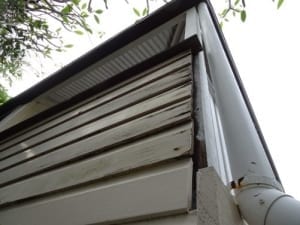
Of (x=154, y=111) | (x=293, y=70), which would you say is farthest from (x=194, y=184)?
(x=293, y=70)

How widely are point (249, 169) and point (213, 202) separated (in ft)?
0.75

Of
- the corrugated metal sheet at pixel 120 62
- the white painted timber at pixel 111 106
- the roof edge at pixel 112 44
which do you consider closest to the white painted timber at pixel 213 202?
the white painted timber at pixel 111 106

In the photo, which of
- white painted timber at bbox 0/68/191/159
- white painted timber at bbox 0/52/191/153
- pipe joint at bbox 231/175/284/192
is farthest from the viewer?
white painted timber at bbox 0/52/191/153

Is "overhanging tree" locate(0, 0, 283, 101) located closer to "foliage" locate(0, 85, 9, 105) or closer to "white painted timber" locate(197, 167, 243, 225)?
"foliage" locate(0, 85, 9, 105)

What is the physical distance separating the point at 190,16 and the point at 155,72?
0.92 m

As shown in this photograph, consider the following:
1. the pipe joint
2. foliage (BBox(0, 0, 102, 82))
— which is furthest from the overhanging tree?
the pipe joint

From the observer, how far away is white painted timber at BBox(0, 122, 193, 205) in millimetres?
1094

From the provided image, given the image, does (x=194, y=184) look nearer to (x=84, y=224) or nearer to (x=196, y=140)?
(x=196, y=140)

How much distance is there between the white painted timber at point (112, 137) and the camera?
1.27 meters

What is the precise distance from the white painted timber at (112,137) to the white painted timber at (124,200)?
259mm

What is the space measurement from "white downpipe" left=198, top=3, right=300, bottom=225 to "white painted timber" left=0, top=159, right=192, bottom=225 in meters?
0.17

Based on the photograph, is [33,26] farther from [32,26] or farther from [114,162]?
[114,162]

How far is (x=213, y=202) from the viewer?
77 cm

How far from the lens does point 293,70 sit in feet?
10.6
